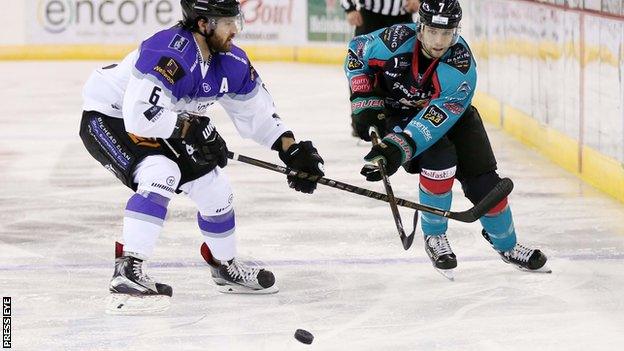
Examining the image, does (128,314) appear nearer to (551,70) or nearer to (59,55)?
(551,70)

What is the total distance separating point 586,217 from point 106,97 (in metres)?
2.24

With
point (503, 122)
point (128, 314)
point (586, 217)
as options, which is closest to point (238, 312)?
point (128, 314)

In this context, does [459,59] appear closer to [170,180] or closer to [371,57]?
[371,57]

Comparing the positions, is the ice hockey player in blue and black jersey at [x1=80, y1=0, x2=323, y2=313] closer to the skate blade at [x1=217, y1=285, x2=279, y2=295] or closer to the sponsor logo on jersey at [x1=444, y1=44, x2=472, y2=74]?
the skate blade at [x1=217, y1=285, x2=279, y2=295]

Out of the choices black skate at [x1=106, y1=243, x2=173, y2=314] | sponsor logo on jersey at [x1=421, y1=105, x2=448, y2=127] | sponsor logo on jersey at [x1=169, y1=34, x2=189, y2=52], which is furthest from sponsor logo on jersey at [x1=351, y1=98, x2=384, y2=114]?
black skate at [x1=106, y1=243, x2=173, y2=314]

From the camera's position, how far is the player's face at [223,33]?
3.95m

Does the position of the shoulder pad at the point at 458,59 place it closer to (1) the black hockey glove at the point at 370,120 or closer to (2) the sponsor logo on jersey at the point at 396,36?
(2) the sponsor logo on jersey at the point at 396,36

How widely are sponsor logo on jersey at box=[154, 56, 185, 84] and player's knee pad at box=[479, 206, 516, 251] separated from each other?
1.23 meters

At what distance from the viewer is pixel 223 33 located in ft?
13.0

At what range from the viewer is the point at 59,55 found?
475 inches

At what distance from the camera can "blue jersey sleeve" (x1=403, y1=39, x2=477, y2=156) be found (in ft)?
14.0

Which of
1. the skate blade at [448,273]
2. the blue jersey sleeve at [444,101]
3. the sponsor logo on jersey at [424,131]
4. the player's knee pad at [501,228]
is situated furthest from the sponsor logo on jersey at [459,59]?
the skate blade at [448,273]

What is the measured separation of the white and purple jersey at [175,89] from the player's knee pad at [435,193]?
1.74ft

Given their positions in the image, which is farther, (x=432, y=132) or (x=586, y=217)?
(x=586, y=217)
